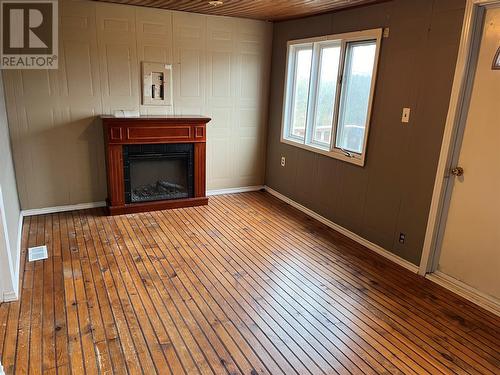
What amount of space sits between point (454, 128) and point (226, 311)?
223 centimetres

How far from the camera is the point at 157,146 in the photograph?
14.2ft

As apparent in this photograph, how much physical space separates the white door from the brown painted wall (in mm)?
198

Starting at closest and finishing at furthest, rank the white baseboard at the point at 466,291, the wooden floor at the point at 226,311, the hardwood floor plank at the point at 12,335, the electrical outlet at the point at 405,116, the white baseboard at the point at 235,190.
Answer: the hardwood floor plank at the point at 12,335
the wooden floor at the point at 226,311
the white baseboard at the point at 466,291
the electrical outlet at the point at 405,116
the white baseboard at the point at 235,190

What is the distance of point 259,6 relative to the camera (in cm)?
382

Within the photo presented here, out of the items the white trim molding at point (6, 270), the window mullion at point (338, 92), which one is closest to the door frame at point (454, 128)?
the window mullion at point (338, 92)

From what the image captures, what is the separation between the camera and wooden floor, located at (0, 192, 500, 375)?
7.04ft

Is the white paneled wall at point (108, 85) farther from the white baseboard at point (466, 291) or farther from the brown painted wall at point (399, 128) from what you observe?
the white baseboard at point (466, 291)

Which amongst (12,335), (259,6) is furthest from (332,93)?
(12,335)

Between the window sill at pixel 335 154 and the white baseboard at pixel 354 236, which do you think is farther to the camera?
the window sill at pixel 335 154

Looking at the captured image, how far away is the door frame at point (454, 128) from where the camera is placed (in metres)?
2.64

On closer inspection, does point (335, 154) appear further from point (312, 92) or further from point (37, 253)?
point (37, 253)

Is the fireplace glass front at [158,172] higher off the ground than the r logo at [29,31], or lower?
lower

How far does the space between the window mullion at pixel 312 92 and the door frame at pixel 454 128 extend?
71.5 inches

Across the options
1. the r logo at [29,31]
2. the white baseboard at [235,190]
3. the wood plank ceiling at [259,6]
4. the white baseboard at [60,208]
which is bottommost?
the white baseboard at [60,208]
